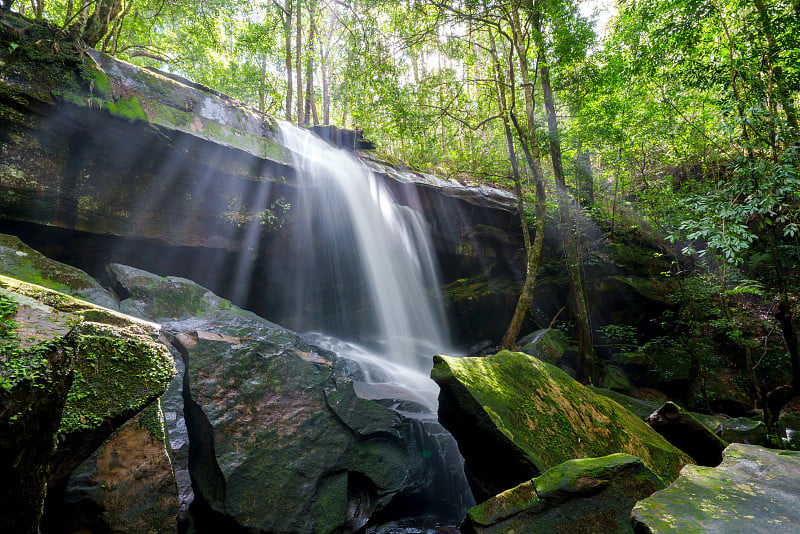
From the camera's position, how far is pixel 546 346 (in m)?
9.17

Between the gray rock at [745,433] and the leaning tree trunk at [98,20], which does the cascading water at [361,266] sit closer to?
the leaning tree trunk at [98,20]

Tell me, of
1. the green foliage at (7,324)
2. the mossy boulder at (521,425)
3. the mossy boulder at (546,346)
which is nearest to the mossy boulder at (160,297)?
the green foliage at (7,324)

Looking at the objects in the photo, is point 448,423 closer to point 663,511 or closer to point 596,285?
point 663,511

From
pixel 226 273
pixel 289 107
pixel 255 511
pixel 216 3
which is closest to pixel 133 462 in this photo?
pixel 255 511

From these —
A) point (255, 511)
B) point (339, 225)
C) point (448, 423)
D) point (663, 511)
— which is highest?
point (339, 225)

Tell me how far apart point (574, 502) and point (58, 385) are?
3.31 meters

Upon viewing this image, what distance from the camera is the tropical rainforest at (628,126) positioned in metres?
5.41

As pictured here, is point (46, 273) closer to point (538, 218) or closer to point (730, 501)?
point (730, 501)

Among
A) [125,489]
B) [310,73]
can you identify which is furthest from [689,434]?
[310,73]

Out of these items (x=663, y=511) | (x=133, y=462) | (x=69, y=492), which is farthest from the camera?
(x=133, y=462)

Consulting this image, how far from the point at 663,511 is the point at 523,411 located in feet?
7.35

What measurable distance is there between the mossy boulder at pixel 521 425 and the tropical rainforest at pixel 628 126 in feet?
0.89

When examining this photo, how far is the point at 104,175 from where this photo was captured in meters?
7.02

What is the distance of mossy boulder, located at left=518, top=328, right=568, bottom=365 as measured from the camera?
9.02m
